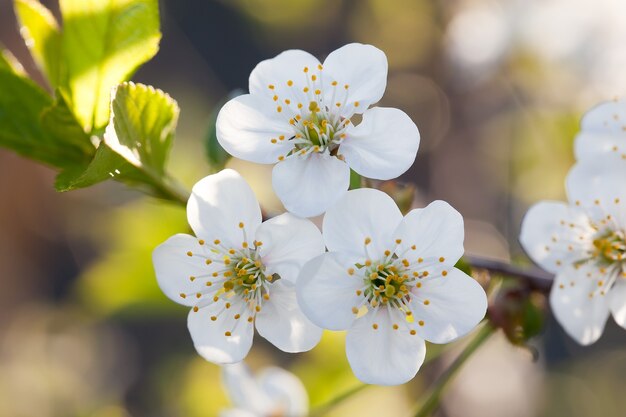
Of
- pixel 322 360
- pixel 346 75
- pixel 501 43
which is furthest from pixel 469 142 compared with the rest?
pixel 346 75

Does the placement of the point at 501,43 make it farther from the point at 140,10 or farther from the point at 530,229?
the point at 140,10

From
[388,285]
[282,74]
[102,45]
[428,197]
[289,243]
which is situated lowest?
[428,197]

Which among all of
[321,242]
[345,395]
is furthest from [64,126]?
[345,395]

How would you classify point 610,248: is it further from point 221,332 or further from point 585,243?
point 221,332

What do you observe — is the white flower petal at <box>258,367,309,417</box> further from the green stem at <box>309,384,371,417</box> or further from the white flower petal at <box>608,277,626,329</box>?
the white flower petal at <box>608,277,626,329</box>

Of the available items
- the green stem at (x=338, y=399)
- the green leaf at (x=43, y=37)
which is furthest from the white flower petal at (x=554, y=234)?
the green leaf at (x=43, y=37)

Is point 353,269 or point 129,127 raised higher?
point 129,127
